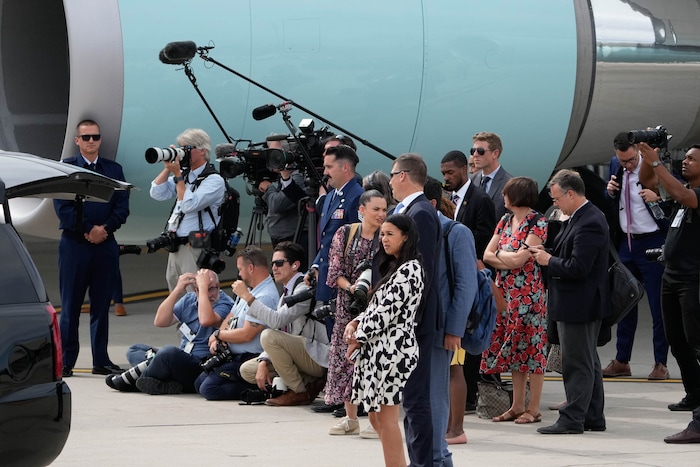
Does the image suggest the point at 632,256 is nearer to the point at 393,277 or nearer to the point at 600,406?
the point at 600,406

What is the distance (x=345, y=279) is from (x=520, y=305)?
1074 millimetres

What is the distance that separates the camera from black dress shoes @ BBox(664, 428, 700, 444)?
660cm

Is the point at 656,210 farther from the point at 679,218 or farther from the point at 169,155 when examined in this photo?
the point at 169,155

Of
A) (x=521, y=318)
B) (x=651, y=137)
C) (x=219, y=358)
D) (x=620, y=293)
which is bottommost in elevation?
(x=219, y=358)


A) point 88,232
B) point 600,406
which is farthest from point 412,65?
point 600,406

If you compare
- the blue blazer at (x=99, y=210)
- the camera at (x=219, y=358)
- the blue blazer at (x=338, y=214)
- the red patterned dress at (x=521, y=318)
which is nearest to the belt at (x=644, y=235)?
the red patterned dress at (x=521, y=318)

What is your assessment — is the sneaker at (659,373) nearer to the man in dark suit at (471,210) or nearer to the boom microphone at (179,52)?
the man in dark suit at (471,210)

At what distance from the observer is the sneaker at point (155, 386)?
8.25m

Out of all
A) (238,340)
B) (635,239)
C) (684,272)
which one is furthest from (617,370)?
(238,340)

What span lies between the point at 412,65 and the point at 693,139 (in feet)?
10.9

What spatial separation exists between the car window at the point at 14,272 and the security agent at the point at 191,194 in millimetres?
3878

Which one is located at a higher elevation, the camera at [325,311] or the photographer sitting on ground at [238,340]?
the camera at [325,311]

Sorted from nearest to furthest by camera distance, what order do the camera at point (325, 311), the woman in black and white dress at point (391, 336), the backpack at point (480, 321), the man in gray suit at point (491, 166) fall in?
1. the woman in black and white dress at point (391, 336)
2. the backpack at point (480, 321)
3. the camera at point (325, 311)
4. the man in gray suit at point (491, 166)

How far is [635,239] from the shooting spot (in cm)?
907
